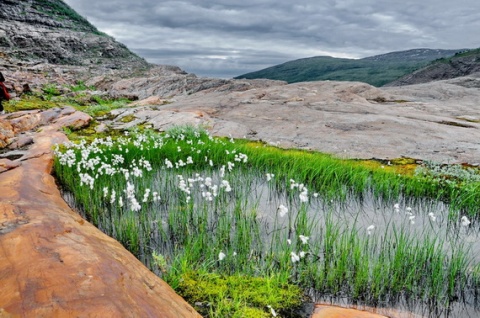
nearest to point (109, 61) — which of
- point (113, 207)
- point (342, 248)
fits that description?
point (113, 207)

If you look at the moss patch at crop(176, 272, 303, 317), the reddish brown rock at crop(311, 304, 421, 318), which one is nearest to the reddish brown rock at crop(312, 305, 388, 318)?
the reddish brown rock at crop(311, 304, 421, 318)

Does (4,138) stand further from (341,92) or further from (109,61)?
(109,61)

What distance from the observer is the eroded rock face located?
273cm

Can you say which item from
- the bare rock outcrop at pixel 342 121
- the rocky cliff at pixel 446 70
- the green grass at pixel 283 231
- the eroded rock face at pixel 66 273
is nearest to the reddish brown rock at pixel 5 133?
the green grass at pixel 283 231

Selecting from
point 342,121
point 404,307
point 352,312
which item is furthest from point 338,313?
point 342,121

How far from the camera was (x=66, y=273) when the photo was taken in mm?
3160

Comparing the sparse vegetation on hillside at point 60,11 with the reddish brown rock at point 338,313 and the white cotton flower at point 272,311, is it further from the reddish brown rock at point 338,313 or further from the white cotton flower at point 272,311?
the reddish brown rock at point 338,313

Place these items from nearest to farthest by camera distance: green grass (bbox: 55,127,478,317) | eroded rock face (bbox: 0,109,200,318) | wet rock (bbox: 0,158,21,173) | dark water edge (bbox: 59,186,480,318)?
eroded rock face (bbox: 0,109,200,318) < dark water edge (bbox: 59,186,480,318) < green grass (bbox: 55,127,478,317) < wet rock (bbox: 0,158,21,173)

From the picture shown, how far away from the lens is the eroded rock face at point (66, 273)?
8.95ft

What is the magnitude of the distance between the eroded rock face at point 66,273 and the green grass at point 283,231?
0.84m

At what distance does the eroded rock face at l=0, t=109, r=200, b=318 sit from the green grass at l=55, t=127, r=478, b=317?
2.76ft

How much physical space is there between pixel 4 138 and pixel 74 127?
344 cm

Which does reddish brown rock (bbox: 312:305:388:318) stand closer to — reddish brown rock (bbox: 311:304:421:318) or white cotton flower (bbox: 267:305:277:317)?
reddish brown rock (bbox: 311:304:421:318)

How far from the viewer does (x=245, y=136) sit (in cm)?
1438
